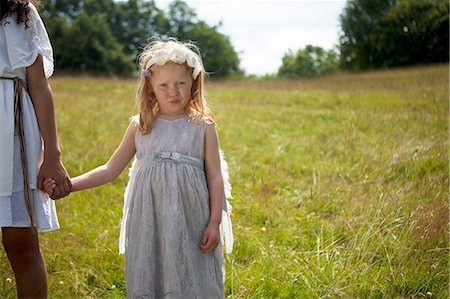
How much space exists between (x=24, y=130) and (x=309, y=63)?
12.2 m

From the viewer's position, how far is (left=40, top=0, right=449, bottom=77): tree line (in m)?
8.13

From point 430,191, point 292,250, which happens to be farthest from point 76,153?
point 430,191

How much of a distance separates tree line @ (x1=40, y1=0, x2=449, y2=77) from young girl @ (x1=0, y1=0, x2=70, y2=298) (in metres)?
0.44

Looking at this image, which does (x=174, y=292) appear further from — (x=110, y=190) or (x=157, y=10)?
(x=157, y=10)

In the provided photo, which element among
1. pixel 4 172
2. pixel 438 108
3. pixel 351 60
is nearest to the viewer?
pixel 4 172

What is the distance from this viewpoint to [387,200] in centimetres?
367

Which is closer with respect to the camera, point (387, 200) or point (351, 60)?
point (387, 200)

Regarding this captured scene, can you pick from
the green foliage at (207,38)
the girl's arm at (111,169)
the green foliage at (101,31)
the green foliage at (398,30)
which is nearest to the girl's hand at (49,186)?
the girl's arm at (111,169)

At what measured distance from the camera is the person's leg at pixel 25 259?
7.29 feet

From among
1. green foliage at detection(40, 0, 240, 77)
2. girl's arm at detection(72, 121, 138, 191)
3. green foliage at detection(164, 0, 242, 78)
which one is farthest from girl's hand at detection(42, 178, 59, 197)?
green foliage at detection(164, 0, 242, 78)

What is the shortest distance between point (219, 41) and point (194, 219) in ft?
111

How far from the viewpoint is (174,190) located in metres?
2.18

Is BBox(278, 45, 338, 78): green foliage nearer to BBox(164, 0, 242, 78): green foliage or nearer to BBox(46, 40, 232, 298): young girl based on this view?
BBox(46, 40, 232, 298): young girl

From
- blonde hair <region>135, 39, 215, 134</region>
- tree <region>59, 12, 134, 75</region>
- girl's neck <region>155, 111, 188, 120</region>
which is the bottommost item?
girl's neck <region>155, 111, 188, 120</region>
